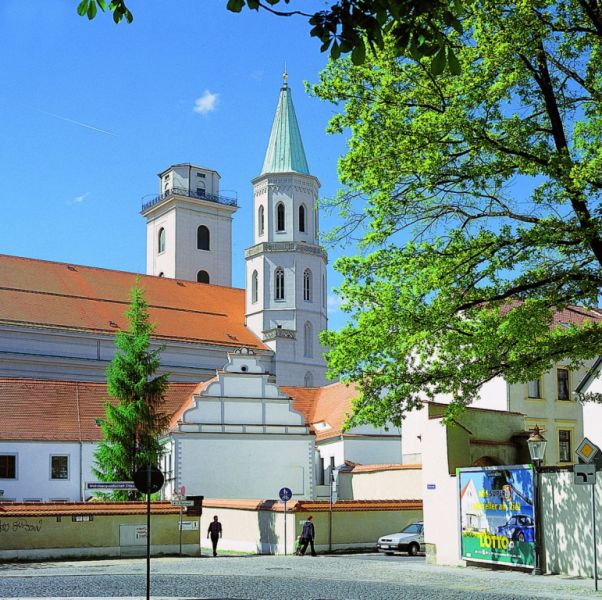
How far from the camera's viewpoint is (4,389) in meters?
49.2

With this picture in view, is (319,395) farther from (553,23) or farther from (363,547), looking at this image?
(553,23)

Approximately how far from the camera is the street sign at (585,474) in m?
18.0

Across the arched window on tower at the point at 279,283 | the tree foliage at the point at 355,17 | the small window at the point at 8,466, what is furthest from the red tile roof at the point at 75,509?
the arched window on tower at the point at 279,283

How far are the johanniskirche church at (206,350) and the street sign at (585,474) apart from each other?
95.9ft

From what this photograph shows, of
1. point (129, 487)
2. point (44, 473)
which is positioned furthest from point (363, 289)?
point (44, 473)

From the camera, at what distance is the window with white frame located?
3981cm

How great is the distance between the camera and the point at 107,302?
72625 mm

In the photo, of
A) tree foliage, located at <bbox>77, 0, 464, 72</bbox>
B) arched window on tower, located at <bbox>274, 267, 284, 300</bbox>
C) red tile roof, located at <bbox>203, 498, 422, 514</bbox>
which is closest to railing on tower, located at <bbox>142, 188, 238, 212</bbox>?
arched window on tower, located at <bbox>274, 267, 284, 300</bbox>

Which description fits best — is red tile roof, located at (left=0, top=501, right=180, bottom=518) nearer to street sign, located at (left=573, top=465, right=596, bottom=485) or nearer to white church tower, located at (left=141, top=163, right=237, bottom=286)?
street sign, located at (left=573, top=465, right=596, bottom=485)

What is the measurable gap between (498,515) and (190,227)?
73906mm

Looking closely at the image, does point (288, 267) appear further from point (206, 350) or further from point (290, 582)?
point (290, 582)

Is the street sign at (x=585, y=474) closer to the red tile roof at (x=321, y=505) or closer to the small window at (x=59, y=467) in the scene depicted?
the red tile roof at (x=321, y=505)

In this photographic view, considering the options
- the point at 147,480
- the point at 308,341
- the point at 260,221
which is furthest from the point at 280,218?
the point at 147,480

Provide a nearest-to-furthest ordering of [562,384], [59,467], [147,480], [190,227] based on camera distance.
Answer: [147,480] < [562,384] < [59,467] < [190,227]
